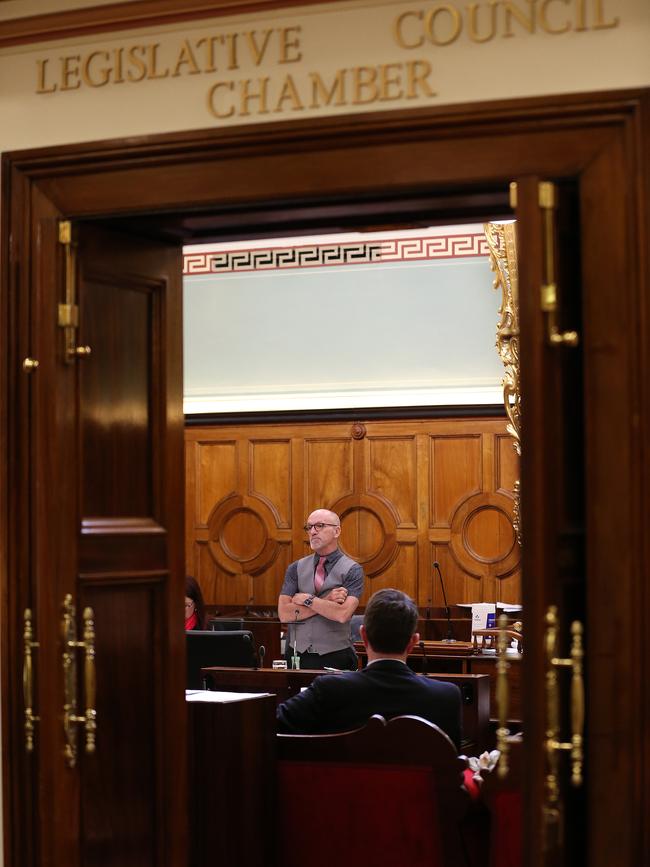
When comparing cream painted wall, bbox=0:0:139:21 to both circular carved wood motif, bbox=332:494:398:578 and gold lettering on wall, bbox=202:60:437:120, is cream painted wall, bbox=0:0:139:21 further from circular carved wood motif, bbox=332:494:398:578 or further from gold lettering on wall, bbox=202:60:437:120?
circular carved wood motif, bbox=332:494:398:578

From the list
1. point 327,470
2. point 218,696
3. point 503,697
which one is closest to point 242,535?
point 327,470

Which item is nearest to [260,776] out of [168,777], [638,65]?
[168,777]

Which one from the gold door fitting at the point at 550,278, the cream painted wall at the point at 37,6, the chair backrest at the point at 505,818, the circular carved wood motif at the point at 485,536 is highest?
the cream painted wall at the point at 37,6

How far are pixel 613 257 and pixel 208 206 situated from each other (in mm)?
1031

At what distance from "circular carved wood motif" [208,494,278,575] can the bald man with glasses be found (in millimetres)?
2980

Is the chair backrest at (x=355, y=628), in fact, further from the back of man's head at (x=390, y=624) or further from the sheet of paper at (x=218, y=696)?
the sheet of paper at (x=218, y=696)

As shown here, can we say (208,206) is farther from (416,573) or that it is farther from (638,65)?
(416,573)

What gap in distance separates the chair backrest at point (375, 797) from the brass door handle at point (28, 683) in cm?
92

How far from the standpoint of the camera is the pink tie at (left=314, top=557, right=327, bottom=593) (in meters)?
7.22

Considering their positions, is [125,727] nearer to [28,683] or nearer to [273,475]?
[28,683]

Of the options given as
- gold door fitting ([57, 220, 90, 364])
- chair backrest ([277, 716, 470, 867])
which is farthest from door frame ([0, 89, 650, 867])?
chair backrest ([277, 716, 470, 867])

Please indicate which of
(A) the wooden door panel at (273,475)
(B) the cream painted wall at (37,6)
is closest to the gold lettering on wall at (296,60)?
(B) the cream painted wall at (37,6)

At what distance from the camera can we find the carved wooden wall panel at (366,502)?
9.80 meters

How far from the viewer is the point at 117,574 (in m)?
3.38
